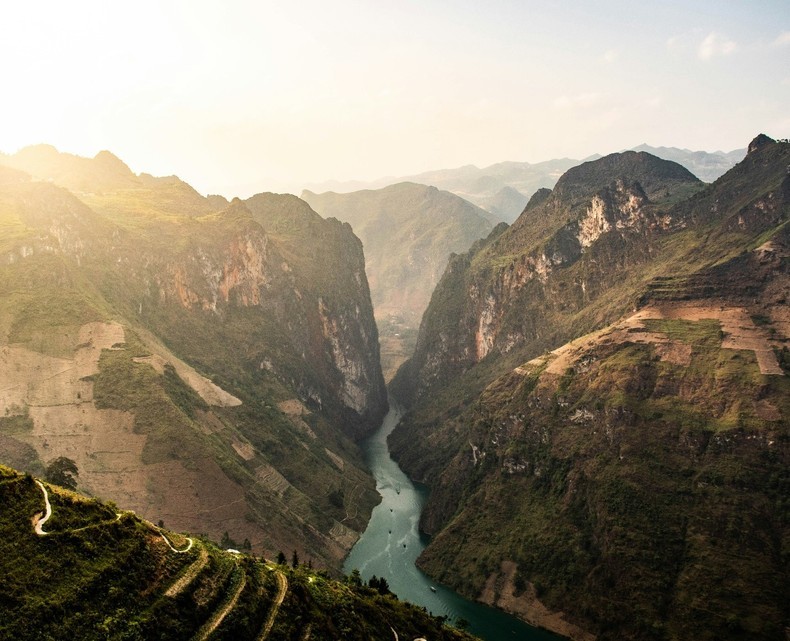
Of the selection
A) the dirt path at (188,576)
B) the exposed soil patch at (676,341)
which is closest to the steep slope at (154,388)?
the dirt path at (188,576)

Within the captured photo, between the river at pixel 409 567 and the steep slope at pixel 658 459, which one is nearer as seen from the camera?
the steep slope at pixel 658 459

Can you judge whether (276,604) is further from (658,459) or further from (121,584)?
(658,459)

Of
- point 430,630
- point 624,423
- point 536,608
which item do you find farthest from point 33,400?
point 624,423

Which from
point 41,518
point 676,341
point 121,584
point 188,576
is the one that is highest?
point 676,341

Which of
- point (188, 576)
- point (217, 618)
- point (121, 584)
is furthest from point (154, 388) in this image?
point (121, 584)

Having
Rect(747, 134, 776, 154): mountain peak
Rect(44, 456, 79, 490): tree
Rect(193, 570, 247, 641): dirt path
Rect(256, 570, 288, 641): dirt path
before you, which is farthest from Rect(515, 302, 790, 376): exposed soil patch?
Rect(193, 570, 247, 641): dirt path

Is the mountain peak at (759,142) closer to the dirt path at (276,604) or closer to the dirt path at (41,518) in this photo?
the dirt path at (276,604)

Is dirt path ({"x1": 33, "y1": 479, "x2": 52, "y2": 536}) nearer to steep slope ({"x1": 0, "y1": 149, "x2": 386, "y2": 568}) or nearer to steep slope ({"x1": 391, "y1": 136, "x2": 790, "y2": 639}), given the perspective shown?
steep slope ({"x1": 0, "y1": 149, "x2": 386, "y2": 568})
